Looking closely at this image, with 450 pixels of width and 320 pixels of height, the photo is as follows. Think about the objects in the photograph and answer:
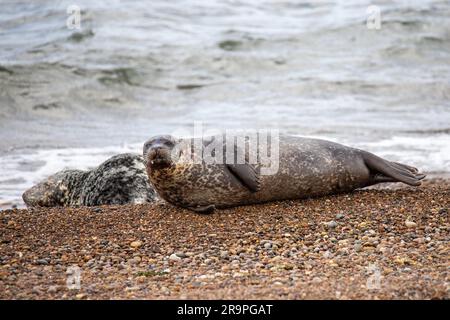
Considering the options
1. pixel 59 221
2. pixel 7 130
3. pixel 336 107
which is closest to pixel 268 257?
pixel 59 221

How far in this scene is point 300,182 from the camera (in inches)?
245

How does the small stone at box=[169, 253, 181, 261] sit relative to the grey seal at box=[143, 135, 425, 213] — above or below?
below

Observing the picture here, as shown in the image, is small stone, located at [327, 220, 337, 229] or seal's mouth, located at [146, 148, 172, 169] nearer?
small stone, located at [327, 220, 337, 229]

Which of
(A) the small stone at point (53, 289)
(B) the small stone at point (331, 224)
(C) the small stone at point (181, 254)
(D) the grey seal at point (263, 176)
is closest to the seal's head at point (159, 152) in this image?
(D) the grey seal at point (263, 176)

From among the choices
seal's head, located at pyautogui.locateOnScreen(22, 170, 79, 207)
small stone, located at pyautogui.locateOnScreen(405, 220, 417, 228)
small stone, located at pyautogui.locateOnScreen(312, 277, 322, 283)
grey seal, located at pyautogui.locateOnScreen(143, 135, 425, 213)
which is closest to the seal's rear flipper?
grey seal, located at pyautogui.locateOnScreen(143, 135, 425, 213)

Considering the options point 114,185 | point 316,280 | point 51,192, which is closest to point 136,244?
point 316,280

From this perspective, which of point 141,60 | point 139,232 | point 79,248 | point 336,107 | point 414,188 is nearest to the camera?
point 79,248

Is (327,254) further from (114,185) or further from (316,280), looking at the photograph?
(114,185)

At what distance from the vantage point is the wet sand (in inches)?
163

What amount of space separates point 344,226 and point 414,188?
1555mm

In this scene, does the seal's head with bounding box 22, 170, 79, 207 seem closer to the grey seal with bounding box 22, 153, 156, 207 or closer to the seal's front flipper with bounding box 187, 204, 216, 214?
the grey seal with bounding box 22, 153, 156, 207

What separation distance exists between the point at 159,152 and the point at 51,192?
2.23 metres

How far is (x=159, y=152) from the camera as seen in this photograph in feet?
19.0
